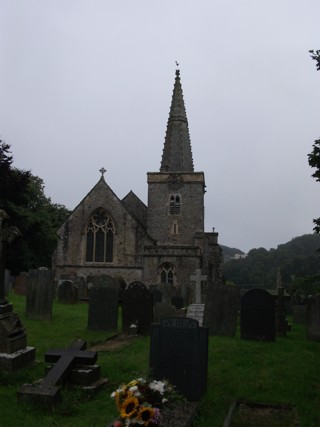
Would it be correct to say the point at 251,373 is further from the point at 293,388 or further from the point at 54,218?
the point at 54,218

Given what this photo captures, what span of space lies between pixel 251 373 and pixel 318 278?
2770 millimetres

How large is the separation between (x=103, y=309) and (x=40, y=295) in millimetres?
1858

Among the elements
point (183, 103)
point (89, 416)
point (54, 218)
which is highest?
point (183, 103)

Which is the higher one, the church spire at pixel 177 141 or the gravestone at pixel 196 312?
the church spire at pixel 177 141

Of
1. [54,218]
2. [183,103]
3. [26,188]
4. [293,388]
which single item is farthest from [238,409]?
[54,218]

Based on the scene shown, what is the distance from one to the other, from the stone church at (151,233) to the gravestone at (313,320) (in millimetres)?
14357

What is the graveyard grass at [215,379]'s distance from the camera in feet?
17.1

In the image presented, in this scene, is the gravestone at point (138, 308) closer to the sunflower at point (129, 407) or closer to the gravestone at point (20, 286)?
the sunflower at point (129, 407)

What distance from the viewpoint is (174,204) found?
101 ft

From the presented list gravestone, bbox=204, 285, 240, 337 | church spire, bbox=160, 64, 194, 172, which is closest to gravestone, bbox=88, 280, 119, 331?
gravestone, bbox=204, 285, 240, 337

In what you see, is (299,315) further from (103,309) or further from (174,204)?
(174,204)

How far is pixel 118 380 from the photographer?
6.59m

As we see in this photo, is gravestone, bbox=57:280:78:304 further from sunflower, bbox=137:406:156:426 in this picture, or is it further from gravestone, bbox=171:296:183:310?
sunflower, bbox=137:406:156:426

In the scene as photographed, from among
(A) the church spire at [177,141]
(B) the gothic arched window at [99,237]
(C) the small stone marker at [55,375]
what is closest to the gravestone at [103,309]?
(C) the small stone marker at [55,375]
